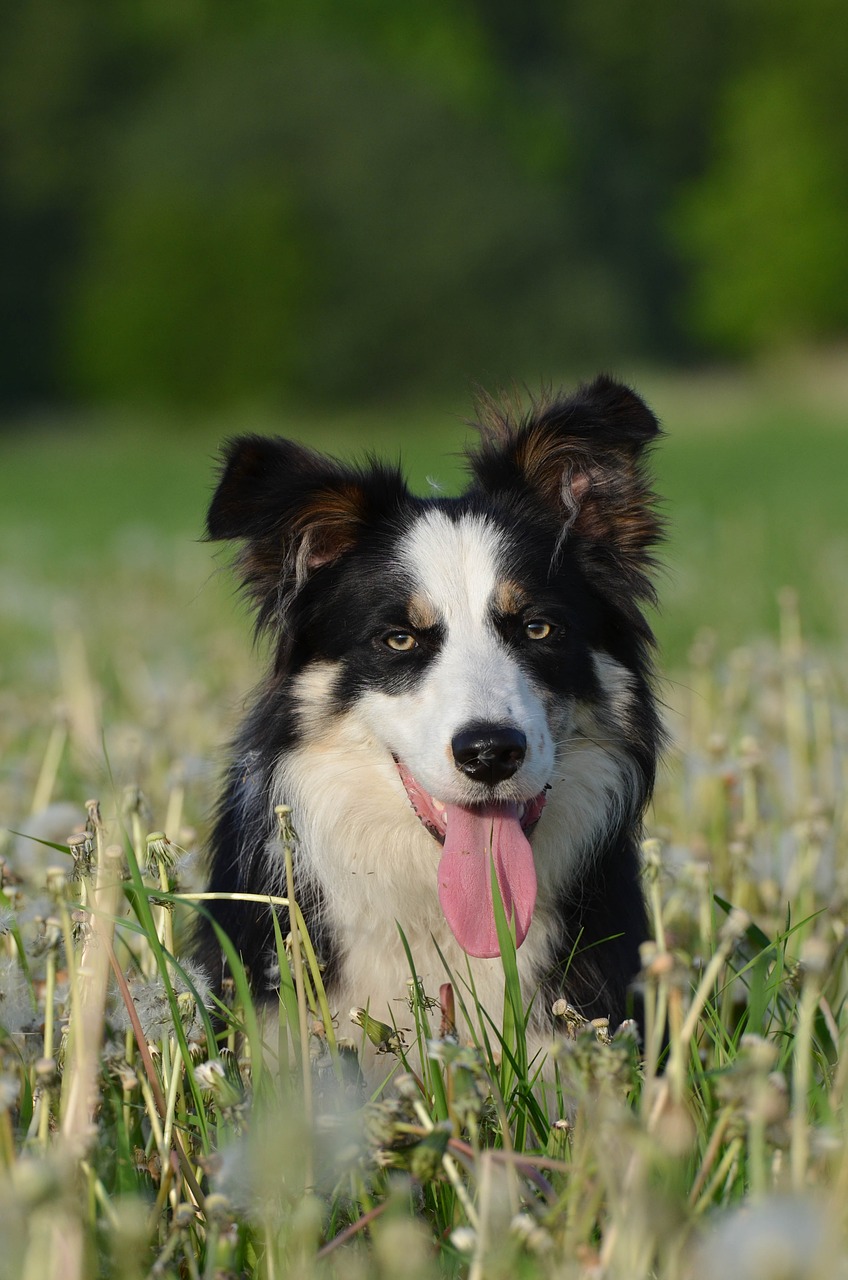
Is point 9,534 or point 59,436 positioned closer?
point 9,534

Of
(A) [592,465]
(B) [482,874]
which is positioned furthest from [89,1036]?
(A) [592,465]

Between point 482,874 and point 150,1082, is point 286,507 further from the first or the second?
point 150,1082

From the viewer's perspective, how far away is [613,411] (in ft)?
11.1

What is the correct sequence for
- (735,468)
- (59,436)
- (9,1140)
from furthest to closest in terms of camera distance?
(59,436), (735,468), (9,1140)

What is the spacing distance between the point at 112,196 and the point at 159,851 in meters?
52.7

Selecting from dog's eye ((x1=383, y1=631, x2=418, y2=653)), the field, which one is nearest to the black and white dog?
dog's eye ((x1=383, y1=631, x2=418, y2=653))

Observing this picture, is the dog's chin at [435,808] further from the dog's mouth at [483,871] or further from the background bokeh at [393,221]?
the background bokeh at [393,221]

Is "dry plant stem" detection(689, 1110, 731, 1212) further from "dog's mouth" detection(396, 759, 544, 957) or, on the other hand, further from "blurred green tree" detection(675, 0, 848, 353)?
"blurred green tree" detection(675, 0, 848, 353)

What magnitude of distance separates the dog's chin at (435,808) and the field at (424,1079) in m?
0.31

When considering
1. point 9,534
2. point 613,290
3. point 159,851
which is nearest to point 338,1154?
point 159,851

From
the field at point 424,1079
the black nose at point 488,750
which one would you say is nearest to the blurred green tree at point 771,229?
the field at point 424,1079

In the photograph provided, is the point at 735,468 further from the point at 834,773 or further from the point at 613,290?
the point at 613,290

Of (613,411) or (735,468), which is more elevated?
(735,468)

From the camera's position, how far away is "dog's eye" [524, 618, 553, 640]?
10.7ft
